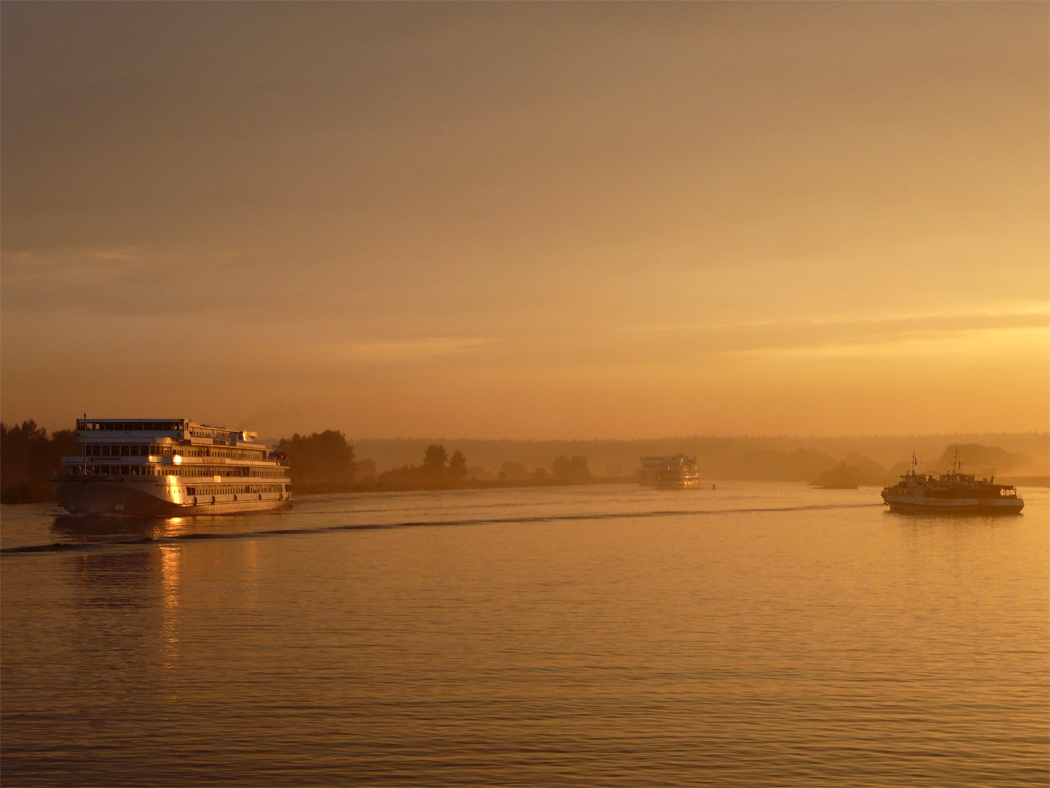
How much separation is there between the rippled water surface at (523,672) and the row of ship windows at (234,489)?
58201 millimetres

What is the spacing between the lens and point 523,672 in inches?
1523

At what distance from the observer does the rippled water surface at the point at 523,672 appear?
27.8 metres

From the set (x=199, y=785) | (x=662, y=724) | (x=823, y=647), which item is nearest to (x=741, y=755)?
(x=662, y=724)

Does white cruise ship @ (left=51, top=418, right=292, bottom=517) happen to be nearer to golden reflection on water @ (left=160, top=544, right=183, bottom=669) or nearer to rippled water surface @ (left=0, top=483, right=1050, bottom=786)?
golden reflection on water @ (left=160, top=544, right=183, bottom=669)

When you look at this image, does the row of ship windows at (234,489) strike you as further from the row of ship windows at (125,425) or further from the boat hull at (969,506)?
the boat hull at (969,506)

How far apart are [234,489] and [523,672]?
5041 inches

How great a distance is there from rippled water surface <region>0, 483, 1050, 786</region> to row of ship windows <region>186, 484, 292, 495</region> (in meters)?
58.2

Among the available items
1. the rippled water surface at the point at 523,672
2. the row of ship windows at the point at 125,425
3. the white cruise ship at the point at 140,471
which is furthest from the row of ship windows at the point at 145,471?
the rippled water surface at the point at 523,672

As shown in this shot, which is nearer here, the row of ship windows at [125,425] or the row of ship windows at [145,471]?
the row of ship windows at [145,471]

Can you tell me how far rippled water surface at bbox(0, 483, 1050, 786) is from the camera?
27750mm

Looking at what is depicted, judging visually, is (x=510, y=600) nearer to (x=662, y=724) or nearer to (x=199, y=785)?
(x=662, y=724)

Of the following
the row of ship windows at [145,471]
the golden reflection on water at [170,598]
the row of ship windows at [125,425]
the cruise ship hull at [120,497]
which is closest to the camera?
the golden reflection on water at [170,598]

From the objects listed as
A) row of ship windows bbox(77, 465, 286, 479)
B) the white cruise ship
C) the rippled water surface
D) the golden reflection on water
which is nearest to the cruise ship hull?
the white cruise ship

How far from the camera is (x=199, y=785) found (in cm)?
2577
